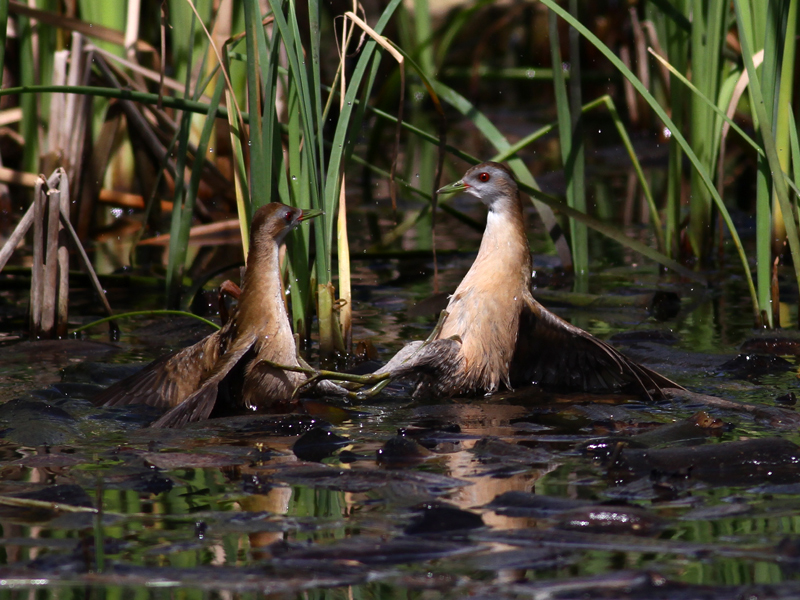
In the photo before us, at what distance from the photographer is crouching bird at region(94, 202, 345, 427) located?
463 cm

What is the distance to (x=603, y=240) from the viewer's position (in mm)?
8609

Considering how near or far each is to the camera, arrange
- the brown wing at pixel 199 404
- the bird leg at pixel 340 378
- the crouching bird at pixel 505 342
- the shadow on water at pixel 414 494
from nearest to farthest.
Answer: the shadow on water at pixel 414 494 < the brown wing at pixel 199 404 < the bird leg at pixel 340 378 < the crouching bird at pixel 505 342

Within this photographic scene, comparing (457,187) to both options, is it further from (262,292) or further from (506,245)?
(262,292)

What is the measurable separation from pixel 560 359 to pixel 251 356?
1461 mm

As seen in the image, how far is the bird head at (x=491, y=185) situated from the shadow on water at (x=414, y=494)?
0.97 meters

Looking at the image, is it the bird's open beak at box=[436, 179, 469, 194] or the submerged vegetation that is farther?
the bird's open beak at box=[436, 179, 469, 194]

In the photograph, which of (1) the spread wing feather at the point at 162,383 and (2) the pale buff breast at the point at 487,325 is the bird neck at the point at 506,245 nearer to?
(2) the pale buff breast at the point at 487,325

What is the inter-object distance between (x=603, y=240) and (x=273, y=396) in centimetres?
456

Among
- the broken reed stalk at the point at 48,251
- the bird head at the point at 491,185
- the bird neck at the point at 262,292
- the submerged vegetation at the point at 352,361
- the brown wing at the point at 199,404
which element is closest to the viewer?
the submerged vegetation at the point at 352,361

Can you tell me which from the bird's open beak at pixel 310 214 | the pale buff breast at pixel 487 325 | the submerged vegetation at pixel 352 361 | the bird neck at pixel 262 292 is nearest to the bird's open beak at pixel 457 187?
the submerged vegetation at pixel 352 361

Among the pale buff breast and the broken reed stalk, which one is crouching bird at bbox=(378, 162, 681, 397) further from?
the broken reed stalk

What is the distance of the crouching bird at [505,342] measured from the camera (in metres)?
4.89

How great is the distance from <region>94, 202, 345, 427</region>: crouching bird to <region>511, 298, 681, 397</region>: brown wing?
102 centimetres

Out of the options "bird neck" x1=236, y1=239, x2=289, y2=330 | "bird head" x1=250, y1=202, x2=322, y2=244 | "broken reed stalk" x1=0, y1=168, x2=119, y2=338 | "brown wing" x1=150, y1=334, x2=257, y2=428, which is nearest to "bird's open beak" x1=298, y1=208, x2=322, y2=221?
"bird head" x1=250, y1=202, x2=322, y2=244
